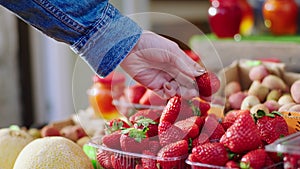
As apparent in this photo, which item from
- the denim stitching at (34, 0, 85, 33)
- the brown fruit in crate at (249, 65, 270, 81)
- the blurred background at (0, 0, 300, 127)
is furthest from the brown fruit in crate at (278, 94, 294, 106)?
the blurred background at (0, 0, 300, 127)

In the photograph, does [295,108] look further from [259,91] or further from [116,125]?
[116,125]

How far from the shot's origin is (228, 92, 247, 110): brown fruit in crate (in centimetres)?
136

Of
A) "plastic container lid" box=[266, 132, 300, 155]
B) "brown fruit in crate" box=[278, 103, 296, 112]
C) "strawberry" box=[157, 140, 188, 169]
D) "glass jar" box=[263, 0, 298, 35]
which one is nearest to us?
"plastic container lid" box=[266, 132, 300, 155]

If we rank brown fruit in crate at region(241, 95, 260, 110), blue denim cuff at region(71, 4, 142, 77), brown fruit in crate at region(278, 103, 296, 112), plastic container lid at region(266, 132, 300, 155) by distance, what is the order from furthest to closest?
brown fruit in crate at region(241, 95, 260, 110) < brown fruit in crate at region(278, 103, 296, 112) < blue denim cuff at region(71, 4, 142, 77) < plastic container lid at region(266, 132, 300, 155)

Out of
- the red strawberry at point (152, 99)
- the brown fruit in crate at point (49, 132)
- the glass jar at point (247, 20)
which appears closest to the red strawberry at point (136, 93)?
the red strawberry at point (152, 99)

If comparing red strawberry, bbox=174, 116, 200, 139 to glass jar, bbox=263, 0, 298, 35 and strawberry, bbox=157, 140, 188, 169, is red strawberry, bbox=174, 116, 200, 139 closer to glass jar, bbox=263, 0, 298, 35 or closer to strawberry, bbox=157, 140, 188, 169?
strawberry, bbox=157, 140, 188, 169

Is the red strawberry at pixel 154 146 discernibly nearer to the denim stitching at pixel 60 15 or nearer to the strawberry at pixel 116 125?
the strawberry at pixel 116 125

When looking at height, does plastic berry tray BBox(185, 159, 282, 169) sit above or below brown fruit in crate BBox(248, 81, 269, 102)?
below

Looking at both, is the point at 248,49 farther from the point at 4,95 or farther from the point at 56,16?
the point at 4,95

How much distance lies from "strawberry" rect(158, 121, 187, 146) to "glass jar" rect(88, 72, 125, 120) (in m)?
0.36

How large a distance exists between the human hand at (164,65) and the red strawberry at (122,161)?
181mm

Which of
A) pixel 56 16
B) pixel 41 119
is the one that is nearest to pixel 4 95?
pixel 41 119

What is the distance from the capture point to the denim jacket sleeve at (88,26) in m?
1.02

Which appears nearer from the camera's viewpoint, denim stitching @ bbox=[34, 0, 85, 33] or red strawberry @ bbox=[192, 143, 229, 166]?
red strawberry @ bbox=[192, 143, 229, 166]
